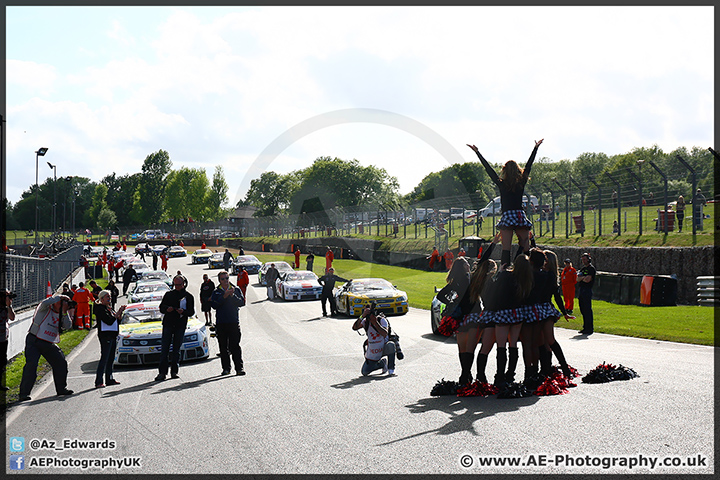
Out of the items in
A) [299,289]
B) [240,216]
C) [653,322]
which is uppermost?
[240,216]

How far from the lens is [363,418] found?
7.00 meters

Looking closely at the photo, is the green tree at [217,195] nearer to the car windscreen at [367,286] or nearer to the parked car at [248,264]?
the parked car at [248,264]

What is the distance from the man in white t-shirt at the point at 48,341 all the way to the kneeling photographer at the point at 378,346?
459 cm

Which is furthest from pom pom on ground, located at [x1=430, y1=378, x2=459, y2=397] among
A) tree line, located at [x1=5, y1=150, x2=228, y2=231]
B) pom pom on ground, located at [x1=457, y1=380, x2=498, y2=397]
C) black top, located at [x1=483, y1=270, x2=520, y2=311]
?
tree line, located at [x1=5, y1=150, x2=228, y2=231]

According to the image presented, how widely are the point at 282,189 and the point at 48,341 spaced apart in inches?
4323

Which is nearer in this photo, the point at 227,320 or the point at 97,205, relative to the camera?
the point at 227,320

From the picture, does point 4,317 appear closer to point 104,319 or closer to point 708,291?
point 104,319

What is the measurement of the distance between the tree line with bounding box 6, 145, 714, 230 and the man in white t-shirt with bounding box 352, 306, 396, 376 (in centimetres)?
4914

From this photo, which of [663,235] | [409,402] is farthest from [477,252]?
[409,402]

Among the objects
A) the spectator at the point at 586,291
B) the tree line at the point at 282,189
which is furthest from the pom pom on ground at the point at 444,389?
the tree line at the point at 282,189

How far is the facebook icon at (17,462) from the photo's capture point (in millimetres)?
5812

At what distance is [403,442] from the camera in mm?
5977

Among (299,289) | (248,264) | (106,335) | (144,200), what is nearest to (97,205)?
(144,200)

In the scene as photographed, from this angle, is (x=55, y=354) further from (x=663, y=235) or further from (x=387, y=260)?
(x=387, y=260)
